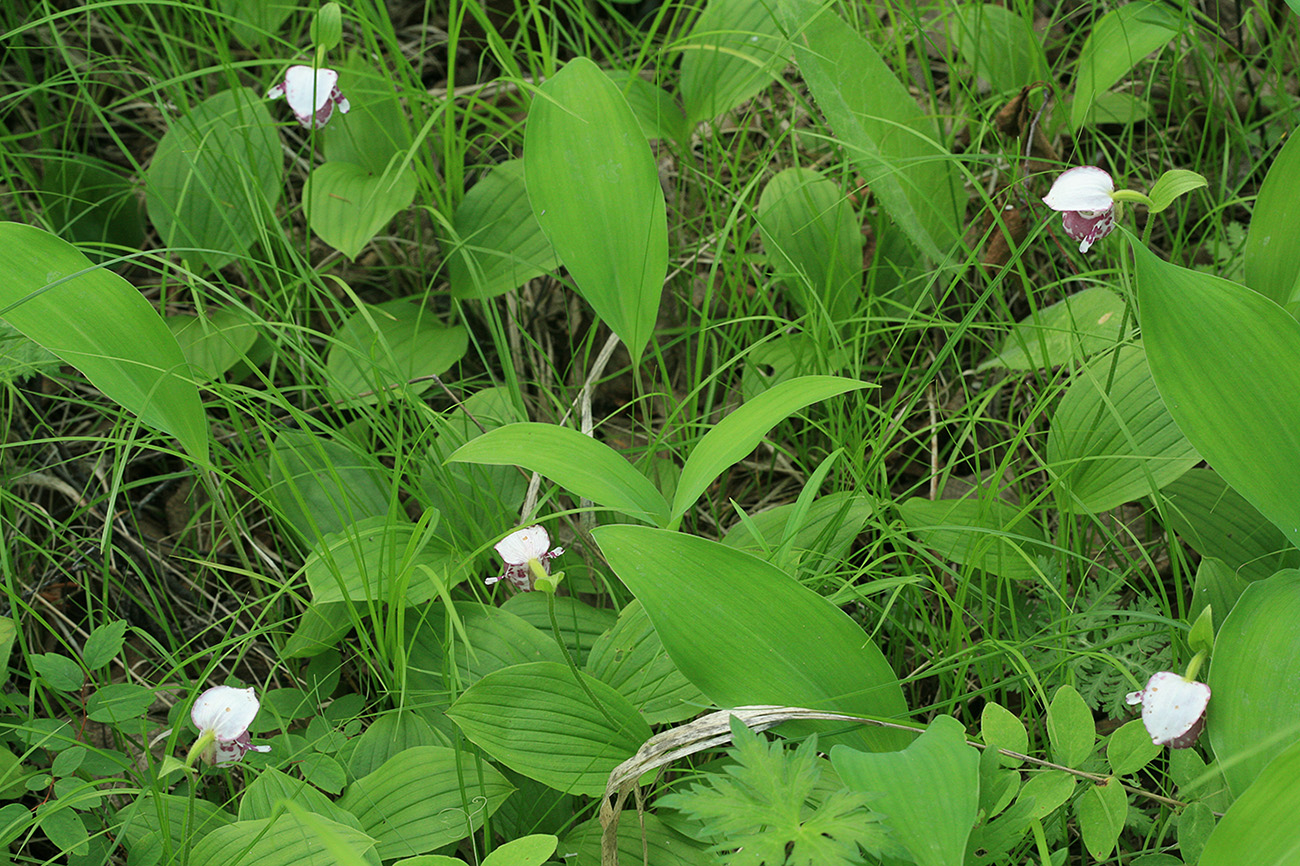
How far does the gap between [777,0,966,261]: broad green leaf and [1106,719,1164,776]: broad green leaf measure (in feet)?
2.51

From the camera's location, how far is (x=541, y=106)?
1224 mm

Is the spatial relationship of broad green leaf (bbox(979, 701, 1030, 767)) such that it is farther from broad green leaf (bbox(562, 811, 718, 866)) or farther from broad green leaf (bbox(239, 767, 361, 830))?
broad green leaf (bbox(239, 767, 361, 830))

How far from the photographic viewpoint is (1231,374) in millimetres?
892

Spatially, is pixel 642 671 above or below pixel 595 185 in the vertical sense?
below

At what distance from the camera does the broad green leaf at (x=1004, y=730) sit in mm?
876

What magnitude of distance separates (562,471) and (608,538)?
5.3 inches

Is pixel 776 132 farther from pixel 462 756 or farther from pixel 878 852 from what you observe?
pixel 878 852

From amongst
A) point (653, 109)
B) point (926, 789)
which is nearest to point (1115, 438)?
point (926, 789)

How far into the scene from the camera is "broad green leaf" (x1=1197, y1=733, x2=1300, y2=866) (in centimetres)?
71

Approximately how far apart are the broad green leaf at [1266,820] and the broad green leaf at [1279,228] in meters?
0.61

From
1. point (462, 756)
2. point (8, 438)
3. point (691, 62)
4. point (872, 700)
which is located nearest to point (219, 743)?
point (462, 756)

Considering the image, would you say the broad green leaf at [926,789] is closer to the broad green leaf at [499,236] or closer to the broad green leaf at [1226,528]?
the broad green leaf at [1226,528]

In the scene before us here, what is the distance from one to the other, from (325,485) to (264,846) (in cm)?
55

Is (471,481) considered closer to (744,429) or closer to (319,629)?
(319,629)
